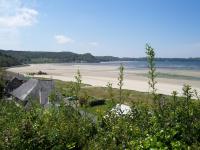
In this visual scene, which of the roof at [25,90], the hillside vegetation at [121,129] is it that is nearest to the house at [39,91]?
the roof at [25,90]

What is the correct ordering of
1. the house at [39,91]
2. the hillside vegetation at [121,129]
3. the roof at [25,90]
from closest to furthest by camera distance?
the hillside vegetation at [121,129], the house at [39,91], the roof at [25,90]

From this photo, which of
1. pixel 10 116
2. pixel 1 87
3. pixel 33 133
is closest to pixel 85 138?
pixel 33 133

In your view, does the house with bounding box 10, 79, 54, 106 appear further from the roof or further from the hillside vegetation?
the hillside vegetation

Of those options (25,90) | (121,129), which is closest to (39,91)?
(25,90)

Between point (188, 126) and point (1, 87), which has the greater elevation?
point (188, 126)

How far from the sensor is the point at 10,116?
32.4 feet

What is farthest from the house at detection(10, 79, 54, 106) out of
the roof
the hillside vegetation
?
the hillside vegetation

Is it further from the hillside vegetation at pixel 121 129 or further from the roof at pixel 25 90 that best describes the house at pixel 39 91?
the hillside vegetation at pixel 121 129

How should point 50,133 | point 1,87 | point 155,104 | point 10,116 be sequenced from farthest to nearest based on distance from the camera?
point 1,87
point 10,116
point 155,104
point 50,133

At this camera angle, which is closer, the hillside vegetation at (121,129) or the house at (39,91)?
the hillside vegetation at (121,129)

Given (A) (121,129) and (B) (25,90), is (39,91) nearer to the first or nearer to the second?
(B) (25,90)

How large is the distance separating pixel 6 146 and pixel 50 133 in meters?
0.97

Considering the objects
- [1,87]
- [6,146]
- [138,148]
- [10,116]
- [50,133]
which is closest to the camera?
[138,148]

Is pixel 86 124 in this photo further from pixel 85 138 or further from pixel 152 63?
pixel 152 63
